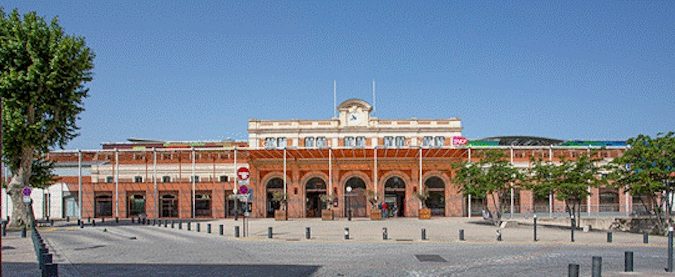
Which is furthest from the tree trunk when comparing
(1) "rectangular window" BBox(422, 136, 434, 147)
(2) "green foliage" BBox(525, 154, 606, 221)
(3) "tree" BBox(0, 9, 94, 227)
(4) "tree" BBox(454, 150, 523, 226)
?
(1) "rectangular window" BBox(422, 136, 434, 147)

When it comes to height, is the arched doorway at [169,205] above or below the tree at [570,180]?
below

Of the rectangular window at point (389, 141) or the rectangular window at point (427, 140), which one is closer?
the rectangular window at point (389, 141)

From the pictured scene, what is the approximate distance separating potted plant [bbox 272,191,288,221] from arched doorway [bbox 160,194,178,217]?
8865 mm

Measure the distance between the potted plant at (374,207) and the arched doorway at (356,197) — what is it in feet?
4.64

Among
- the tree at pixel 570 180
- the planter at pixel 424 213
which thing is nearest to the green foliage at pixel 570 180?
the tree at pixel 570 180

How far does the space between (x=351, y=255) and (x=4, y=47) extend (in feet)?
87.6

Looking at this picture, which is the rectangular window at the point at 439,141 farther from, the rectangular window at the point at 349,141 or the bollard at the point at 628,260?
the bollard at the point at 628,260

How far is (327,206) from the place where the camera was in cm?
5553

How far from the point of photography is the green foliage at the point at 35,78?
121 ft

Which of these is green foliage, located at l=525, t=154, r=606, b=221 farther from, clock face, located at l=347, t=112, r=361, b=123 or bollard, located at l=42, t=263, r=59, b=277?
bollard, located at l=42, t=263, r=59, b=277

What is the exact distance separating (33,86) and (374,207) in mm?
26581

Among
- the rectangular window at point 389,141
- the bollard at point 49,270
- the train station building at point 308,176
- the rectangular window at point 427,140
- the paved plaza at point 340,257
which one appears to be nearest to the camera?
the bollard at point 49,270

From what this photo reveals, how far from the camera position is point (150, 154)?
61312 millimetres

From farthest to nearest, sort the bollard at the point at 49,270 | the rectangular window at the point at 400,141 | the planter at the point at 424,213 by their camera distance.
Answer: the rectangular window at the point at 400,141
the planter at the point at 424,213
the bollard at the point at 49,270
